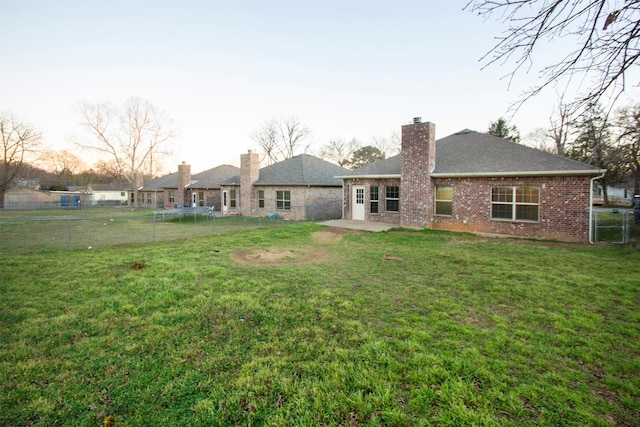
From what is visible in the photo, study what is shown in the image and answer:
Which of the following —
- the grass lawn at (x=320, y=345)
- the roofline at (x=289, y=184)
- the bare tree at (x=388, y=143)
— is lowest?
the grass lawn at (x=320, y=345)

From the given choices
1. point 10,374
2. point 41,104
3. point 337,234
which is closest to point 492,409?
point 10,374

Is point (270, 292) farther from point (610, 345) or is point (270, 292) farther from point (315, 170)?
point (315, 170)

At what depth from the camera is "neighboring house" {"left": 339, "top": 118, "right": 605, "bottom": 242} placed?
38.2 feet

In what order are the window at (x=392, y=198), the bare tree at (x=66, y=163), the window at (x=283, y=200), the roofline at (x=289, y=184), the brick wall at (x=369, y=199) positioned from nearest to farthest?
the window at (x=392, y=198) → the brick wall at (x=369, y=199) → the roofline at (x=289, y=184) → the window at (x=283, y=200) → the bare tree at (x=66, y=163)

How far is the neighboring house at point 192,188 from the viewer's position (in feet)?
98.5

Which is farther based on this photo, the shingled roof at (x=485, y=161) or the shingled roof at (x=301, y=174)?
the shingled roof at (x=301, y=174)

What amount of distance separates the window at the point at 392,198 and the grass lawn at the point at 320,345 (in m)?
8.80

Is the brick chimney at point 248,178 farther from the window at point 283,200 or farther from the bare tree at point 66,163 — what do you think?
the bare tree at point 66,163

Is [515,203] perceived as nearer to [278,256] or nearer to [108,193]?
[278,256]

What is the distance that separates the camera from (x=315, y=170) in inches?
949

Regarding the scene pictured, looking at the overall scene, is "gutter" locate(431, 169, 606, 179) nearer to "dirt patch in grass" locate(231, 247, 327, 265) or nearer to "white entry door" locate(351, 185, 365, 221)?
"white entry door" locate(351, 185, 365, 221)

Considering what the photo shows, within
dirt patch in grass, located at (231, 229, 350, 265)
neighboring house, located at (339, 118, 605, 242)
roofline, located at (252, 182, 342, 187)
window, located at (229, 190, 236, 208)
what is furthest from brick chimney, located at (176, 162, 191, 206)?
dirt patch in grass, located at (231, 229, 350, 265)

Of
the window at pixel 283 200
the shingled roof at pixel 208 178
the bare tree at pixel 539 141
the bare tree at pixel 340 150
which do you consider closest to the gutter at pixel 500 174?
the window at pixel 283 200

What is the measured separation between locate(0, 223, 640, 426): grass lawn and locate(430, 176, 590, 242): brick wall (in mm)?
4372
